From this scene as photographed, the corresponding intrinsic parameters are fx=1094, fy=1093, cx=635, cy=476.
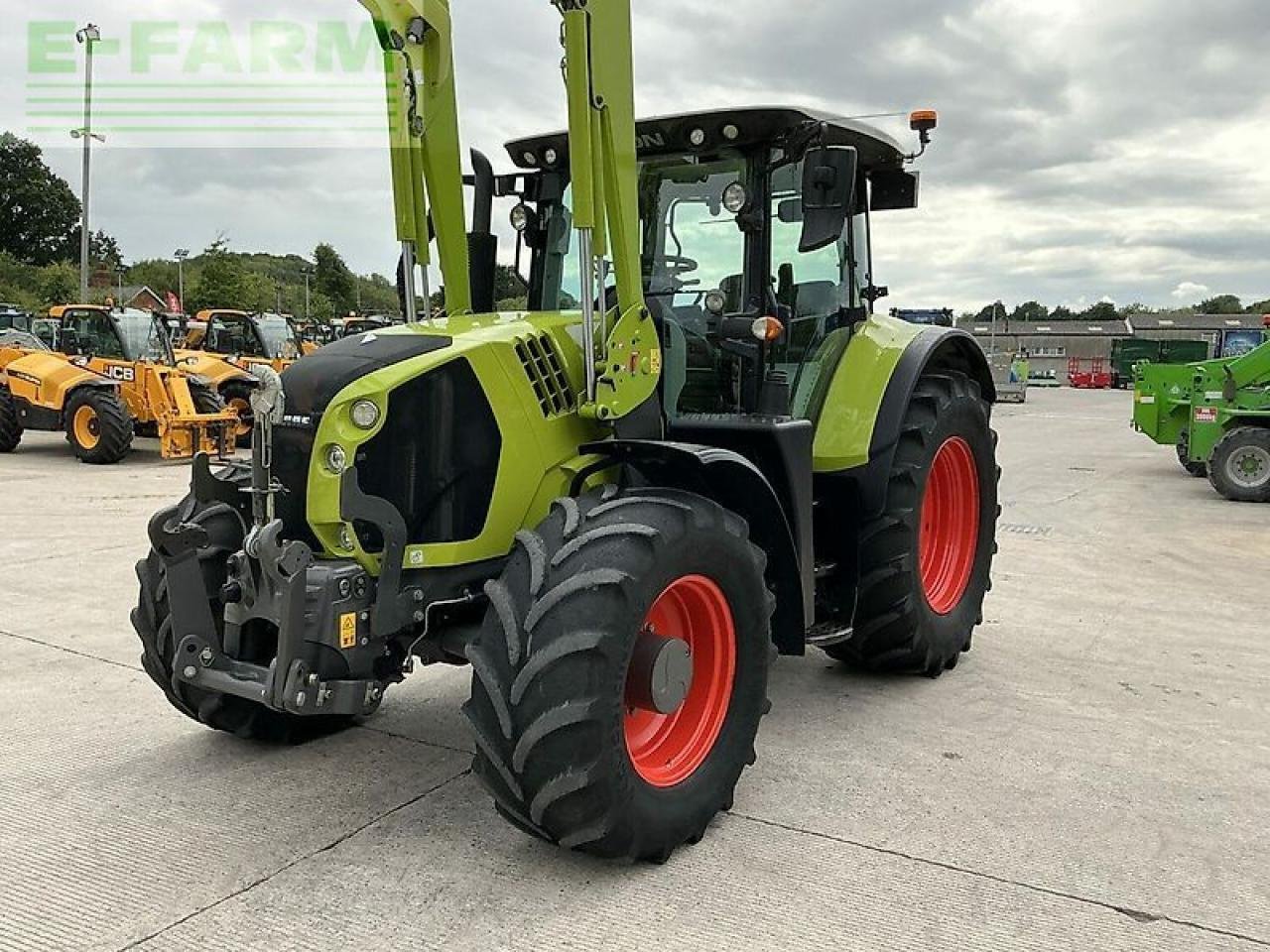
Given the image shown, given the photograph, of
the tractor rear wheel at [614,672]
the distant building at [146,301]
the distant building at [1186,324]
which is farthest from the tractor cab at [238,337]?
the distant building at [1186,324]

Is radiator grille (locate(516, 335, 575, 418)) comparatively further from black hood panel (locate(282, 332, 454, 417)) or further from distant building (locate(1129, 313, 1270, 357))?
distant building (locate(1129, 313, 1270, 357))

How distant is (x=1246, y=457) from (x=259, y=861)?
12.1 metres

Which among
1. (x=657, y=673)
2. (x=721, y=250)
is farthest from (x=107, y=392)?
(x=657, y=673)

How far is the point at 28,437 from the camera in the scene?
740 inches

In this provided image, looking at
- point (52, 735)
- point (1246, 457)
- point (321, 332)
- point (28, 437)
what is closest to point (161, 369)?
point (28, 437)

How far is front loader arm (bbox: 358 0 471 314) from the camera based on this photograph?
3908 millimetres

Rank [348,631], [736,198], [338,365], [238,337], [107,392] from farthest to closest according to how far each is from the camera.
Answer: [238,337] < [107,392] < [736,198] < [338,365] < [348,631]

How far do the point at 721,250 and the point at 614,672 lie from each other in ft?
6.84

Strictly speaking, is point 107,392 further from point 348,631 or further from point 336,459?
point 348,631

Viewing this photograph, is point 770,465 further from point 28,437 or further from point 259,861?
point 28,437

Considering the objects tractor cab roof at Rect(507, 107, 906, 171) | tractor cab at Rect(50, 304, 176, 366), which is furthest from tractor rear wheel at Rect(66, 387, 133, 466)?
tractor cab roof at Rect(507, 107, 906, 171)

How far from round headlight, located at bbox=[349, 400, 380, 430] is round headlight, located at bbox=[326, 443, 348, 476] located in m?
0.10

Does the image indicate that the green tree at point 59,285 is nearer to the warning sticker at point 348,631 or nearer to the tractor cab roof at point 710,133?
the tractor cab roof at point 710,133

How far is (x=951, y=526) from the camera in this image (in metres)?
5.81
